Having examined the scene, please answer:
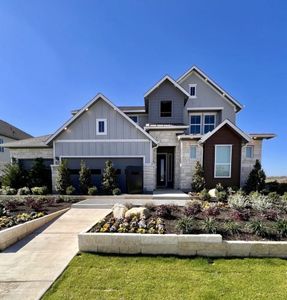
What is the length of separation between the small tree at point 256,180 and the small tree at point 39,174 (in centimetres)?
1314

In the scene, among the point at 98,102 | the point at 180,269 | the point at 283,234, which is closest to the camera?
the point at 180,269

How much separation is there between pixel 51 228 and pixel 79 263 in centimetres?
282

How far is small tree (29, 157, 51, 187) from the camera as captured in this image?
12.8 metres

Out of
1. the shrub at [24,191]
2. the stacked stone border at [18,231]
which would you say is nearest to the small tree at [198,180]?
the stacked stone border at [18,231]

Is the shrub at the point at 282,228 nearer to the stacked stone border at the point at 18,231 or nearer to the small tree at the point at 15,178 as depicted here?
the stacked stone border at the point at 18,231

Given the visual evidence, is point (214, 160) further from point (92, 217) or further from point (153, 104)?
point (92, 217)

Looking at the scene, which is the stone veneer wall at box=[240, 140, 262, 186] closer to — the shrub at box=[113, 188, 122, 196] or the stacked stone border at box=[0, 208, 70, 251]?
the shrub at box=[113, 188, 122, 196]

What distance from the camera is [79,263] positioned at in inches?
169

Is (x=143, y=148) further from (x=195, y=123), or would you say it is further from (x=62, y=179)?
(x=195, y=123)

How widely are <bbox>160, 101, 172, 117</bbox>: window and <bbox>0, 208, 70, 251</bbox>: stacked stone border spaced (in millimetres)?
11404

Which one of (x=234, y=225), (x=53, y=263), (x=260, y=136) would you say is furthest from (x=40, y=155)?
(x=260, y=136)

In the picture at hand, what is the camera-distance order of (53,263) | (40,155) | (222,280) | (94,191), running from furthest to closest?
(40,155) < (94,191) < (53,263) < (222,280)

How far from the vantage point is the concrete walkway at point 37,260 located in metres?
3.52

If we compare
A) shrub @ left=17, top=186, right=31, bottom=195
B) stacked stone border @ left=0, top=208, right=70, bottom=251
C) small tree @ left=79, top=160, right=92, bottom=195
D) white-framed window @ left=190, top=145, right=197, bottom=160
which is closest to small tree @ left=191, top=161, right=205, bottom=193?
white-framed window @ left=190, top=145, right=197, bottom=160
